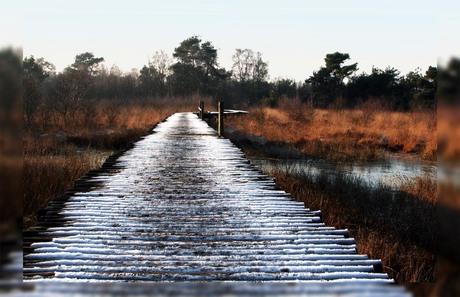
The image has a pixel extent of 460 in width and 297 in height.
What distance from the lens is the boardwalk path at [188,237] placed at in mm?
2543

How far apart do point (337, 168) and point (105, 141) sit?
685 cm

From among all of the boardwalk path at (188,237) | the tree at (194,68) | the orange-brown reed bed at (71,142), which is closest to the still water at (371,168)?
the orange-brown reed bed at (71,142)

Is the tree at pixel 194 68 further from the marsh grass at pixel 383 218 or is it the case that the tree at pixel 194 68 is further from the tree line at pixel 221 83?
the marsh grass at pixel 383 218

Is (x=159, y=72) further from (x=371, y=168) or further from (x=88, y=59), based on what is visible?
(x=371, y=168)

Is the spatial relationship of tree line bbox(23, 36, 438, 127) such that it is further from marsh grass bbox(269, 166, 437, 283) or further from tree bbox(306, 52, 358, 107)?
marsh grass bbox(269, 166, 437, 283)

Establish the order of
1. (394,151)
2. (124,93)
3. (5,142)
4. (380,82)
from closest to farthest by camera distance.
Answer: (5,142) < (394,151) < (380,82) < (124,93)

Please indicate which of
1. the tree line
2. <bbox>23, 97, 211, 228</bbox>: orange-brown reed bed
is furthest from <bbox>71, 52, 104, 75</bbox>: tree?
<bbox>23, 97, 211, 228</bbox>: orange-brown reed bed

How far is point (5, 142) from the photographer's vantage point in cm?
124

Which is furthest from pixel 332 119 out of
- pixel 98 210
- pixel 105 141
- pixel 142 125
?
pixel 98 210

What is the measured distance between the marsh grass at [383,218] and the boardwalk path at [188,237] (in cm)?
123

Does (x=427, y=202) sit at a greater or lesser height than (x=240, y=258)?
lesser

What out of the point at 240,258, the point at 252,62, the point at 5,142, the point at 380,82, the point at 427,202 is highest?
the point at 252,62

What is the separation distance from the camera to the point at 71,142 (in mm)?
13469

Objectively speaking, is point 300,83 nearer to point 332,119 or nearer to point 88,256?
point 332,119
